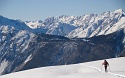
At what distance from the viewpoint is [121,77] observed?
39219 millimetres

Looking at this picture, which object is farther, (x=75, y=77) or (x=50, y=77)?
(x=50, y=77)

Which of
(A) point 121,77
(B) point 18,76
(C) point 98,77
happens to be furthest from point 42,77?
(A) point 121,77

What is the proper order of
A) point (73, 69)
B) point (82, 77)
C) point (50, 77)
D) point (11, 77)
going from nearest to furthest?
1. point (82, 77)
2. point (50, 77)
3. point (11, 77)
4. point (73, 69)

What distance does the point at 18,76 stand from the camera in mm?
51469

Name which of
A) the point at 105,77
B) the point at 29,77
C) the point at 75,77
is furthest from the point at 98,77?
the point at 29,77

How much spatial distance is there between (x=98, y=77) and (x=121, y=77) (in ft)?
10.2

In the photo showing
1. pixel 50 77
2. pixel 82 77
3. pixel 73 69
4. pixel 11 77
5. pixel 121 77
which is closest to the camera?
pixel 121 77

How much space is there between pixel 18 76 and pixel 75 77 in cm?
1256

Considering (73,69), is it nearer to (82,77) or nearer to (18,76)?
(18,76)

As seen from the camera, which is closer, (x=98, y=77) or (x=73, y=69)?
(x=98, y=77)

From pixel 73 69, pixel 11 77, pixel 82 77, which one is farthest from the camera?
pixel 73 69

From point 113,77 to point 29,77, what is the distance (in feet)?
48.4

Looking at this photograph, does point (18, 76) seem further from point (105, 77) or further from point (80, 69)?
point (105, 77)

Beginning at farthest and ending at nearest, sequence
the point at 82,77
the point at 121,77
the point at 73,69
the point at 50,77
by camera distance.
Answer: the point at 73,69, the point at 50,77, the point at 82,77, the point at 121,77
